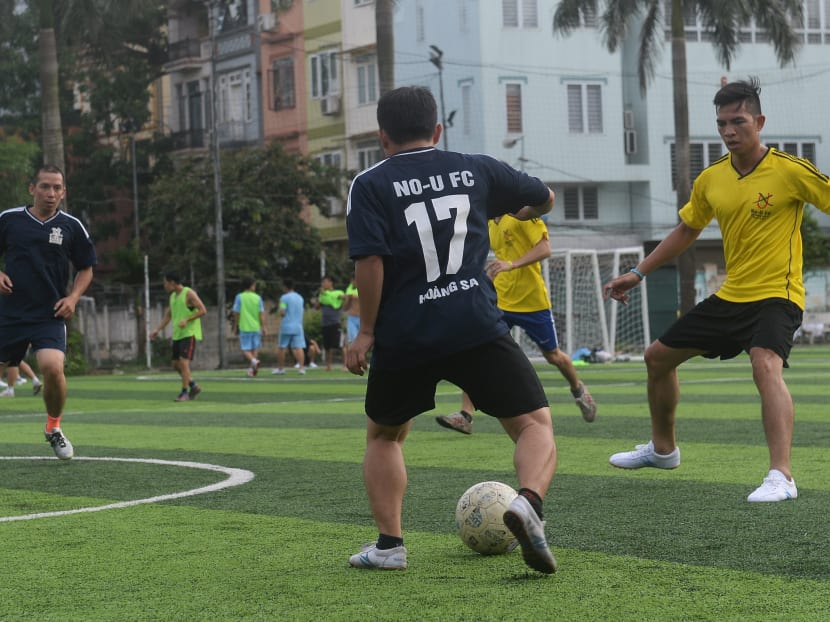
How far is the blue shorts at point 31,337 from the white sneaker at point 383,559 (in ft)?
19.4

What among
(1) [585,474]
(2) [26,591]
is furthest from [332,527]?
(1) [585,474]

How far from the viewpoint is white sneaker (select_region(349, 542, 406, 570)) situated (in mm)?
6082

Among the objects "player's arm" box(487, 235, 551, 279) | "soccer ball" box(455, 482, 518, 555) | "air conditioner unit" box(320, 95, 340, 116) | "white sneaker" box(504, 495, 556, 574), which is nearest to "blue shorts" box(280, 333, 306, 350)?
"player's arm" box(487, 235, 551, 279)

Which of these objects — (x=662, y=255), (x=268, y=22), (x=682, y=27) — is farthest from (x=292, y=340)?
(x=662, y=255)

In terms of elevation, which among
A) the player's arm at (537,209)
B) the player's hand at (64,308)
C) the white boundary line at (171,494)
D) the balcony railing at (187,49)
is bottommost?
the white boundary line at (171,494)

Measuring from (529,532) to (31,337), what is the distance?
6.89m

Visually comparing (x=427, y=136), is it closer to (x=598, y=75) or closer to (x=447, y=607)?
(x=447, y=607)

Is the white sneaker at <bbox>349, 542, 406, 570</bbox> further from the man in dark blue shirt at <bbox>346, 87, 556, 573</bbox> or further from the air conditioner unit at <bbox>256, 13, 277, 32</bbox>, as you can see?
the air conditioner unit at <bbox>256, 13, 277, 32</bbox>

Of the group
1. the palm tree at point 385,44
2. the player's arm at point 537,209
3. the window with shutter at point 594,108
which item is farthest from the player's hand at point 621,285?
the window with shutter at point 594,108

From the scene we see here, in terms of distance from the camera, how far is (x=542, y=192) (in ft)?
21.1

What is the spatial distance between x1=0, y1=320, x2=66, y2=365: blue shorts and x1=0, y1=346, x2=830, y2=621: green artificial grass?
34.6 inches

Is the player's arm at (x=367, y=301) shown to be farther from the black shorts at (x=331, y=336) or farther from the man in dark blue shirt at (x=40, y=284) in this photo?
the black shorts at (x=331, y=336)

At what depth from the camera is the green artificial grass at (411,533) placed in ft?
17.6

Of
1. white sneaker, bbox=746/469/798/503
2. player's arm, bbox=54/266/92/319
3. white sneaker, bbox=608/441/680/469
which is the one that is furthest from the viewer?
player's arm, bbox=54/266/92/319
